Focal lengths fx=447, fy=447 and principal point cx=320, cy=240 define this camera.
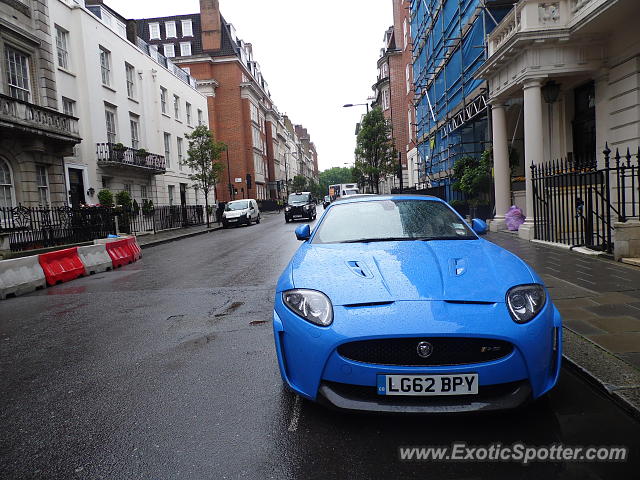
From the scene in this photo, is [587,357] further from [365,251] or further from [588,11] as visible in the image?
[588,11]

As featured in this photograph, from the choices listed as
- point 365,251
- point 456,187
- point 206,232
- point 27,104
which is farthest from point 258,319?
point 206,232

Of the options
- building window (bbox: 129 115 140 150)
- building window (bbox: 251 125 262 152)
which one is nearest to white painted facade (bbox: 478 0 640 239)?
building window (bbox: 129 115 140 150)

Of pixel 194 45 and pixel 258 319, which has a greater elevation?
pixel 194 45

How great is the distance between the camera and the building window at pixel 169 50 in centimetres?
4984

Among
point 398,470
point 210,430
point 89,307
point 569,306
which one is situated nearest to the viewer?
point 398,470

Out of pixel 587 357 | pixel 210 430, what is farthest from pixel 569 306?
pixel 210 430

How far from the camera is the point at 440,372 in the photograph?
2.40m

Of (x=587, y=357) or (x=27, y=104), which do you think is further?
(x=27, y=104)

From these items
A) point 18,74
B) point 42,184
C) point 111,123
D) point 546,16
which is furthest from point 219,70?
point 546,16

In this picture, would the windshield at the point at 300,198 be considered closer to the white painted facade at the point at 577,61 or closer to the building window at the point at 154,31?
the white painted facade at the point at 577,61

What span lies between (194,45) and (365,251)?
5360cm

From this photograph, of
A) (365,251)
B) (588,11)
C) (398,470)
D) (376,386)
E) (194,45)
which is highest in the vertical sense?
(194,45)

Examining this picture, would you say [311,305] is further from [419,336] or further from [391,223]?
[391,223]

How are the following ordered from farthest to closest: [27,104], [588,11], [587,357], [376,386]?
[27,104] < [588,11] < [587,357] < [376,386]
